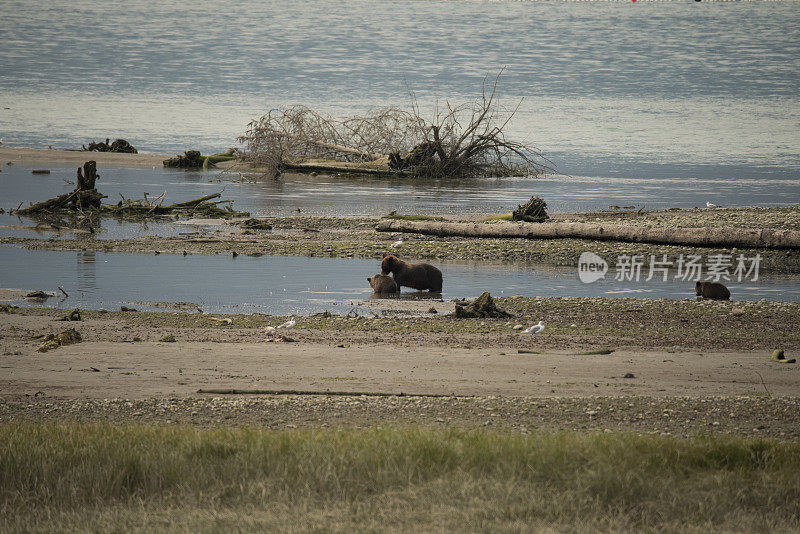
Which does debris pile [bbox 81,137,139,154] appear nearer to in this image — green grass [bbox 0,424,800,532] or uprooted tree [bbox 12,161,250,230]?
uprooted tree [bbox 12,161,250,230]

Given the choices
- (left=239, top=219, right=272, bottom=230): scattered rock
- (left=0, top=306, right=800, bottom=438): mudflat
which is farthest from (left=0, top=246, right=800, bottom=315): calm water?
(left=239, top=219, right=272, bottom=230): scattered rock

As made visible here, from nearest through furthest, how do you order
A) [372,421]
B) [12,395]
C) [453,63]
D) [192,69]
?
[372,421]
[12,395]
[192,69]
[453,63]

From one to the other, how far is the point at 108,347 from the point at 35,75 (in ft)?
282

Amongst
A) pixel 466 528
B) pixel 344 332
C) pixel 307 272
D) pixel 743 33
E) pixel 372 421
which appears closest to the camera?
pixel 466 528

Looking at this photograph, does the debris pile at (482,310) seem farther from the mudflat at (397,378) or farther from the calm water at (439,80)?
the calm water at (439,80)

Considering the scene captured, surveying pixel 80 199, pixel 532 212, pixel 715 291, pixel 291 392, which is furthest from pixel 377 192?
pixel 291 392

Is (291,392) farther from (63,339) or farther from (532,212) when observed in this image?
(532,212)

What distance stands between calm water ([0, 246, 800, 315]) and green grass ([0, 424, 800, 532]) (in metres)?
6.78

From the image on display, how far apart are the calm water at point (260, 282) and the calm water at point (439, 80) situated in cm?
1954

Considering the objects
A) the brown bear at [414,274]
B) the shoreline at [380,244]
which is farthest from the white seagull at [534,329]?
the shoreline at [380,244]

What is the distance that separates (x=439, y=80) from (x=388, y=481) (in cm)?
8228

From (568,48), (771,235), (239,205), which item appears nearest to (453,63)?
(568,48)

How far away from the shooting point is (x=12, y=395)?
8.84 metres

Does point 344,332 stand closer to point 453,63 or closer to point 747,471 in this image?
point 747,471
